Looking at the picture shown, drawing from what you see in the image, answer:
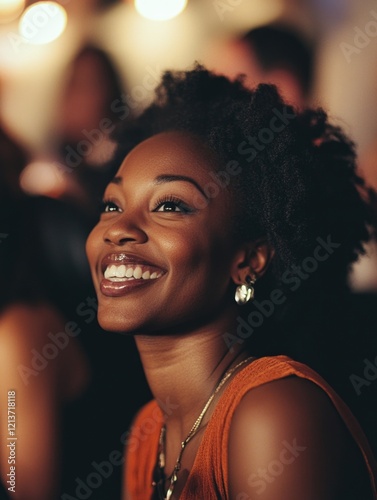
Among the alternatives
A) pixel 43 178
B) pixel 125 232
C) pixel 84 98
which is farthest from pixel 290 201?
pixel 84 98

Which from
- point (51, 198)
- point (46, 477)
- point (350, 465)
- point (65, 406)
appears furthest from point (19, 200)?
point (350, 465)

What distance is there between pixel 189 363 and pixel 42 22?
3.82 ft

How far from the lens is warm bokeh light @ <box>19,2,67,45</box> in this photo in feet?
5.65

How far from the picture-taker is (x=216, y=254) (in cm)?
112

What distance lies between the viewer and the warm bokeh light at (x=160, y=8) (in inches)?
74.2

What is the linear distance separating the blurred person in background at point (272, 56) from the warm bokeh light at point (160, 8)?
150 mm

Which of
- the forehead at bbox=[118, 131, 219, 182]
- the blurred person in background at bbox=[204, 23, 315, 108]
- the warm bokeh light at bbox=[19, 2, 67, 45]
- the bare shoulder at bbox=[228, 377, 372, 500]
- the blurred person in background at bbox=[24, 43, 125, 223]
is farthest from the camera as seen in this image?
the blurred person in background at bbox=[204, 23, 315, 108]

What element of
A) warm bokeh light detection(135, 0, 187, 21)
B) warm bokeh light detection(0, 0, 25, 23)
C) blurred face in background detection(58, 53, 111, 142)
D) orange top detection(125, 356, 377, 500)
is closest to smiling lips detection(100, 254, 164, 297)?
orange top detection(125, 356, 377, 500)

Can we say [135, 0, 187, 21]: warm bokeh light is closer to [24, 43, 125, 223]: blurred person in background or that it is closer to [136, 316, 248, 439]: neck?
[24, 43, 125, 223]: blurred person in background

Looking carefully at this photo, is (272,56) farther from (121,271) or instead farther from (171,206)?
(121,271)

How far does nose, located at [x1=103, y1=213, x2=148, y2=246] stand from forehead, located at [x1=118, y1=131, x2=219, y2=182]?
92 mm

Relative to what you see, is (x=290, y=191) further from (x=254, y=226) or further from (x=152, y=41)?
(x=152, y=41)

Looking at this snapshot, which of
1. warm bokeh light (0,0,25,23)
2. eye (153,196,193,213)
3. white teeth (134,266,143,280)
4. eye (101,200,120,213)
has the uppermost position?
warm bokeh light (0,0,25,23)

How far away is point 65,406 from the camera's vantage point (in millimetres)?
1370
